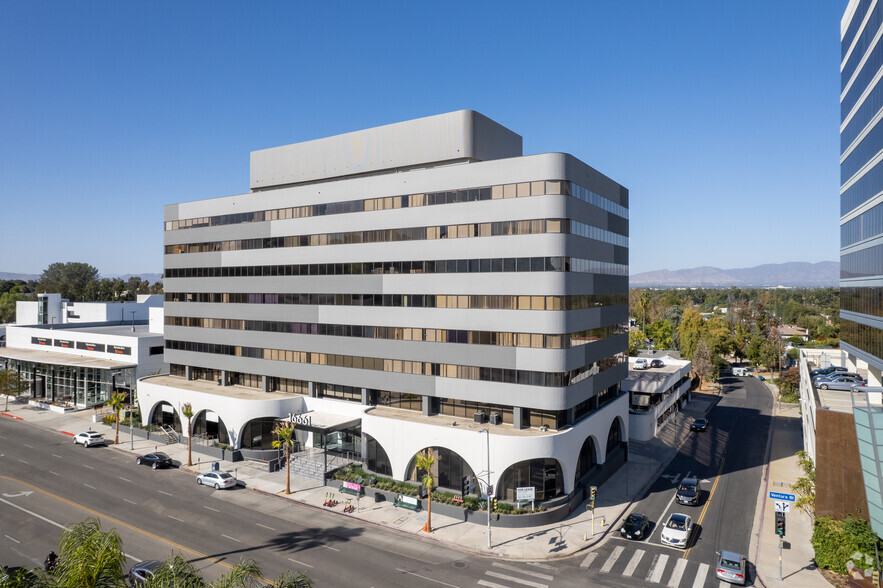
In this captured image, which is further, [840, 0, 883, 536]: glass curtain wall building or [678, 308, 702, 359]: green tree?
[678, 308, 702, 359]: green tree

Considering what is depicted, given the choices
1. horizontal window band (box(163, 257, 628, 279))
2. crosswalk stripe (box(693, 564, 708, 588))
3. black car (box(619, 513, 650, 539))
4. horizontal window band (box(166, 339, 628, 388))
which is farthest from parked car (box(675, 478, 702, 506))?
horizontal window band (box(163, 257, 628, 279))

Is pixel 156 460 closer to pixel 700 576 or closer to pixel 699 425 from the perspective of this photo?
pixel 700 576

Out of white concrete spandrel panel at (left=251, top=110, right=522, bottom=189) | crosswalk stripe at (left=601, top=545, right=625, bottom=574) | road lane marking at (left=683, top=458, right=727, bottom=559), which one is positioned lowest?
road lane marking at (left=683, top=458, right=727, bottom=559)

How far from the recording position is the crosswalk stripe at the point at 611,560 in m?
34.7

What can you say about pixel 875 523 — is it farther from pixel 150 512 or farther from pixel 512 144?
pixel 150 512

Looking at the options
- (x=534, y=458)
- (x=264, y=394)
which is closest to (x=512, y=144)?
(x=534, y=458)

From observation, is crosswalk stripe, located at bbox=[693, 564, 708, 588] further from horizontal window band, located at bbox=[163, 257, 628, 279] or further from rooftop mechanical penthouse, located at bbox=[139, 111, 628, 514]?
horizontal window band, located at bbox=[163, 257, 628, 279]

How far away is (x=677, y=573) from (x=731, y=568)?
333 cm

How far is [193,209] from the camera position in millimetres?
69562

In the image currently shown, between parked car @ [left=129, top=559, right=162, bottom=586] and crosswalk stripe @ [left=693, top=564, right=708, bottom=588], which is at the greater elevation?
parked car @ [left=129, top=559, right=162, bottom=586]

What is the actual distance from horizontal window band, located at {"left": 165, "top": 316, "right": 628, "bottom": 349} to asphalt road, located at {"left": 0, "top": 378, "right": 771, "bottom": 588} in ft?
52.7

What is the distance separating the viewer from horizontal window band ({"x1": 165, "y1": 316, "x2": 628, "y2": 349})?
4559 cm

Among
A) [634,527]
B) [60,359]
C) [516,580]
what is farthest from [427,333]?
[60,359]

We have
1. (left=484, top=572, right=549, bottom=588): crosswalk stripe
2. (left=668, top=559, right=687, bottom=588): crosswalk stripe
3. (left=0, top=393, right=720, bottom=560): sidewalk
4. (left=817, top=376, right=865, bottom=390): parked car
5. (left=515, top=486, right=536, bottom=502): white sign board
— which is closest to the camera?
(left=484, top=572, right=549, bottom=588): crosswalk stripe
